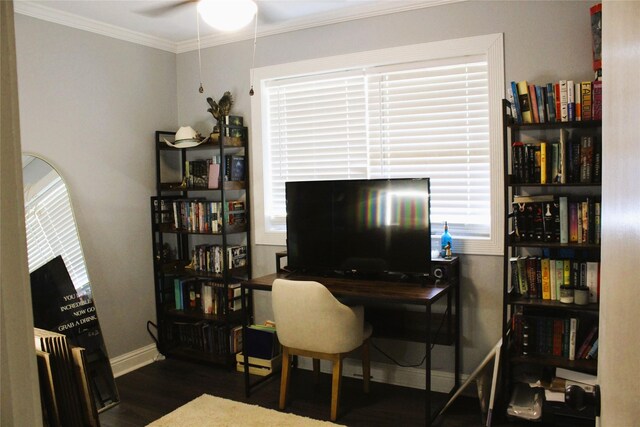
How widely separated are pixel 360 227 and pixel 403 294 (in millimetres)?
637

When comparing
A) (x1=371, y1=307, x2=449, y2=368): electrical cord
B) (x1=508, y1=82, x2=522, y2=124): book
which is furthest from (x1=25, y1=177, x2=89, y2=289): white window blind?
(x1=508, y1=82, x2=522, y2=124): book

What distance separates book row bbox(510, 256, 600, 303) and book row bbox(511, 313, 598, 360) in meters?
0.13

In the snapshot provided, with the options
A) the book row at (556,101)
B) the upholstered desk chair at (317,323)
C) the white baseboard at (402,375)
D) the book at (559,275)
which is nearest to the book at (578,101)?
the book row at (556,101)

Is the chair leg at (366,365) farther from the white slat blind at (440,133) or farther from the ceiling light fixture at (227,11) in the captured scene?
the ceiling light fixture at (227,11)

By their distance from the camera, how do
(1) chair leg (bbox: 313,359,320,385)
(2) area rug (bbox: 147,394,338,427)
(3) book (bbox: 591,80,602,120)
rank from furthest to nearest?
(1) chair leg (bbox: 313,359,320,385) → (2) area rug (bbox: 147,394,338,427) → (3) book (bbox: 591,80,602,120)

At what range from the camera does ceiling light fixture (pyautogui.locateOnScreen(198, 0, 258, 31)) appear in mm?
2934

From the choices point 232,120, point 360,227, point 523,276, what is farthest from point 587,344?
point 232,120

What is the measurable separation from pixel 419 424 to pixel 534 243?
125 centimetres

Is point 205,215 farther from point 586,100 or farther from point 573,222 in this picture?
point 586,100

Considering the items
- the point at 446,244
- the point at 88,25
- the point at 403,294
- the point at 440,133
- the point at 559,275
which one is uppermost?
the point at 88,25

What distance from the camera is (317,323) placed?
9.86 feet

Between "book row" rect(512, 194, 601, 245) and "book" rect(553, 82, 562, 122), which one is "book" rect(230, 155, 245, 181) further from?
"book" rect(553, 82, 562, 122)

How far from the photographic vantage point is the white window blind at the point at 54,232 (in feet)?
10.8

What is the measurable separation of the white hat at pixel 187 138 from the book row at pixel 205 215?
1.50ft
